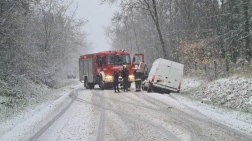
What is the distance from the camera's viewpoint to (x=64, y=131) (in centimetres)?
718

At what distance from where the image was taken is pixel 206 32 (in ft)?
72.2

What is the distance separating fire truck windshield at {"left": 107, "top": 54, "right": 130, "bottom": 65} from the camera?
2008 centimetres

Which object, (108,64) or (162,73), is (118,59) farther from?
(162,73)

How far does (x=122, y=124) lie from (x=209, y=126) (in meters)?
2.60

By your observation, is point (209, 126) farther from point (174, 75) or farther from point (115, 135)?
point (174, 75)

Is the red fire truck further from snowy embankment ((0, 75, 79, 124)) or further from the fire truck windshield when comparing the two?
snowy embankment ((0, 75, 79, 124))

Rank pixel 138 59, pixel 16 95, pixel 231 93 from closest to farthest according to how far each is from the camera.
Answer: pixel 231 93 < pixel 16 95 < pixel 138 59

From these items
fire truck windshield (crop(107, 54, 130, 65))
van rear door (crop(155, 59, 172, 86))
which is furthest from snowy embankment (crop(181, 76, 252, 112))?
fire truck windshield (crop(107, 54, 130, 65))

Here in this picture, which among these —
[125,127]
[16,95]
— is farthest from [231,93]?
[16,95]

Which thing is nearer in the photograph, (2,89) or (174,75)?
(2,89)

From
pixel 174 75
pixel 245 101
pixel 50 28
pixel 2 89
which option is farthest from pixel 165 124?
pixel 50 28

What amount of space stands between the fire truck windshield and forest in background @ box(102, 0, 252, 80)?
13.1 ft

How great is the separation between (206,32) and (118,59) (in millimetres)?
8118

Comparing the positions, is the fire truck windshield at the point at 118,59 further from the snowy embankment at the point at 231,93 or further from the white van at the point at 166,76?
the snowy embankment at the point at 231,93
